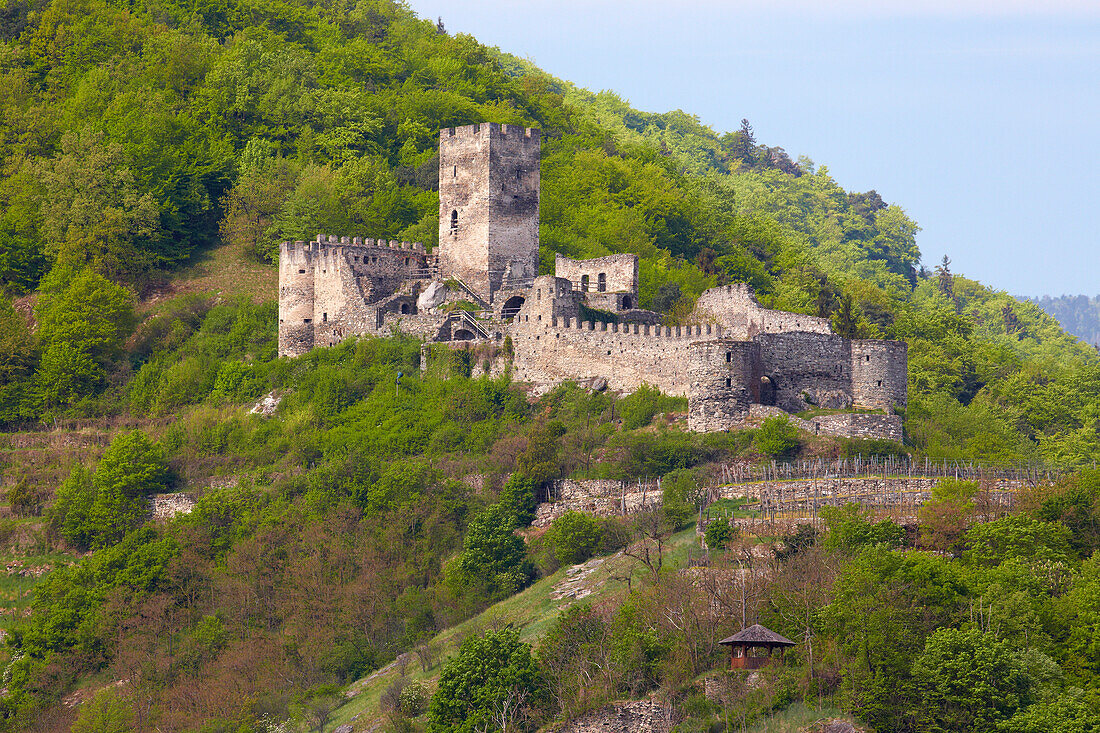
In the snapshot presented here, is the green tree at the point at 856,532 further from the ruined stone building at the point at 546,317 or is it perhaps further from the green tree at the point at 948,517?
the ruined stone building at the point at 546,317

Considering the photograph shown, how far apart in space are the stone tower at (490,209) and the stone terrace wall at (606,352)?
17.2ft

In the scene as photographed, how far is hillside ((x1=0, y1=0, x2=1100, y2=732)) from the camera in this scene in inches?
1610

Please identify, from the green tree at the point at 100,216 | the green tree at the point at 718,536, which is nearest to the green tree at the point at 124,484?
the green tree at the point at 100,216

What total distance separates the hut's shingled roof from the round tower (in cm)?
2880

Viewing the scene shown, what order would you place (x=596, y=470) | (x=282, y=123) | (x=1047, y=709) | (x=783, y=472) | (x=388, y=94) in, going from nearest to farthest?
(x=1047, y=709), (x=783, y=472), (x=596, y=470), (x=282, y=123), (x=388, y=94)

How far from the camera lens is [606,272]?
62219mm

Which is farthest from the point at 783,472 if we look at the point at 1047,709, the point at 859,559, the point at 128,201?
the point at 128,201

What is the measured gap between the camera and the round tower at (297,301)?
210ft

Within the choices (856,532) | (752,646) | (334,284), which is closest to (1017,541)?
(856,532)

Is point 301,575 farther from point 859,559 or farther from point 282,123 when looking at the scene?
point 282,123

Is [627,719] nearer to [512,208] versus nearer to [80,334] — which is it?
[512,208]

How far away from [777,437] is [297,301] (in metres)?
22.2

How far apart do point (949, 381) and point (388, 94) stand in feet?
103

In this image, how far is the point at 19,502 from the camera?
5947cm
